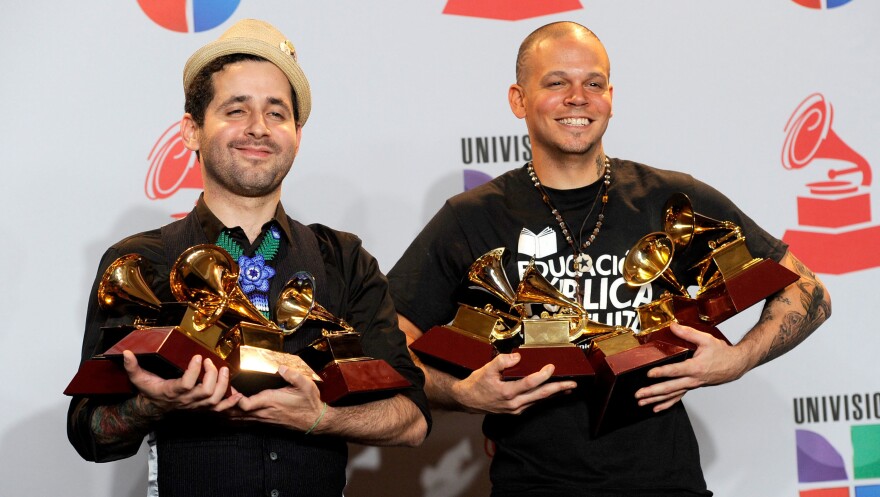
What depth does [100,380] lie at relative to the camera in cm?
198

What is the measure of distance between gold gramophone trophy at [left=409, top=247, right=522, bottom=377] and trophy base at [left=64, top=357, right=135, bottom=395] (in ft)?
2.20

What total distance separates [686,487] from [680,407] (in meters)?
0.21

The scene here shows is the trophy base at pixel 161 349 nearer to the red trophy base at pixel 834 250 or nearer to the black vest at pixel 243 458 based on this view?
the black vest at pixel 243 458

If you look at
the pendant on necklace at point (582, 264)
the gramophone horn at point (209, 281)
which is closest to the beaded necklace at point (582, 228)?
the pendant on necklace at point (582, 264)

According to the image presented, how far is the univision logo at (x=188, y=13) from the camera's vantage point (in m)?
3.29

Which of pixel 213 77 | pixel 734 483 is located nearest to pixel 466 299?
pixel 213 77

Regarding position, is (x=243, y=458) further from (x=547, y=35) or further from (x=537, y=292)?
(x=547, y=35)

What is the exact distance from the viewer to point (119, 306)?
82.1 inches

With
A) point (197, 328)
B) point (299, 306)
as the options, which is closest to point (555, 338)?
point (299, 306)

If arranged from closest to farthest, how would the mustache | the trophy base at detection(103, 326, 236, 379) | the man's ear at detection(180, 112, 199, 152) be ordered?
the trophy base at detection(103, 326, 236, 379) < the mustache < the man's ear at detection(180, 112, 199, 152)

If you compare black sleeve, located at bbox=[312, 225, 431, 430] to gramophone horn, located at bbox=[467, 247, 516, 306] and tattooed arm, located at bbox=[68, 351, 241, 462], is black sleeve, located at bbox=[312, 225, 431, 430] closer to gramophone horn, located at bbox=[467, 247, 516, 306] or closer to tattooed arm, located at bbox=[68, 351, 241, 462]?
gramophone horn, located at bbox=[467, 247, 516, 306]

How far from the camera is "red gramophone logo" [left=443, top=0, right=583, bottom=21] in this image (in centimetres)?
341

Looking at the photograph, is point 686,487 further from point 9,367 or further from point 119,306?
point 9,367

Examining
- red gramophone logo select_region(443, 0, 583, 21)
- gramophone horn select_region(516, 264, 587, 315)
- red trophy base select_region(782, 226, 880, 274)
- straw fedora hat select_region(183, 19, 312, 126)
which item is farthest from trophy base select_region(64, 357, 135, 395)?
red trophy base select_region(782, 226, 880, 274)
